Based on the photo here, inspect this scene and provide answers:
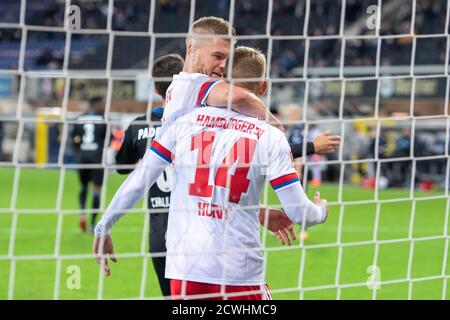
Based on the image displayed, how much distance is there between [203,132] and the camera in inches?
149

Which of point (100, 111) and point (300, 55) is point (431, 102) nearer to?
point (300, 55)

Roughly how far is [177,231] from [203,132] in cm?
47

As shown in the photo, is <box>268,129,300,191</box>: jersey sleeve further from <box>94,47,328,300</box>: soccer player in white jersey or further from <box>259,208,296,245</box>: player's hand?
<box>259,208,296,245</box>: player's hand

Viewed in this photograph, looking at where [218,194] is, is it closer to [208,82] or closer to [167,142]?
[167,142]

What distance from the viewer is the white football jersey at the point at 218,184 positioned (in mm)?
3766

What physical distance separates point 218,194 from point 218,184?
0.04 metres

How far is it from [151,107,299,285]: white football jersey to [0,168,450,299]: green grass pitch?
0.68 meters

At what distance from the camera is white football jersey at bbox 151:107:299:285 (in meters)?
3.77

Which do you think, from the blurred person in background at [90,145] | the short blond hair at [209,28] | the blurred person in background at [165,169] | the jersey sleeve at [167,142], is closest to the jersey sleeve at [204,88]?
the jersey sleeve at [167,142]

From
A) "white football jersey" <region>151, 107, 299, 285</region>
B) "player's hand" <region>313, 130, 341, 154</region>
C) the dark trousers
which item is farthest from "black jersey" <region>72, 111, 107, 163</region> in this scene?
"white football jersey" <region>151, 107, 299, 285</region>

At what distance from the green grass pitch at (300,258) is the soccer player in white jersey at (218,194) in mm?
658

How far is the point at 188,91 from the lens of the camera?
149 inches

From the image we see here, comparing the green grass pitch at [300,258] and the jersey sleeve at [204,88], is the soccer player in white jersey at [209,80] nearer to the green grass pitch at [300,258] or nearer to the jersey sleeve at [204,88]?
the jersey sleeve at [204,88]
